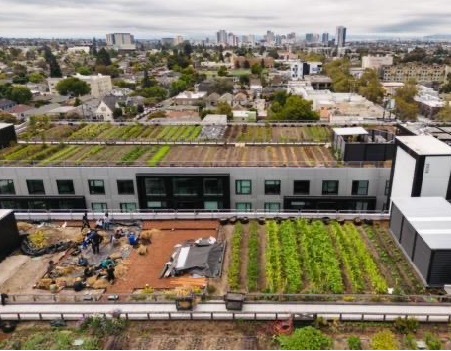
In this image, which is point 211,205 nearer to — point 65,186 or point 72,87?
point 65,186

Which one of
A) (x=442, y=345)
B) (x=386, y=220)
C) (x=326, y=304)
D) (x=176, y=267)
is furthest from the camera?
(x=386, y=220)

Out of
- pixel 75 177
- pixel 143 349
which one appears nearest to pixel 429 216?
pixel 143 349

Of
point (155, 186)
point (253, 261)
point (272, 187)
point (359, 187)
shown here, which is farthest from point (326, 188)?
point (155, 186)

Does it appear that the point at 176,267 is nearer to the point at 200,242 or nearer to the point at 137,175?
the point at 200,242

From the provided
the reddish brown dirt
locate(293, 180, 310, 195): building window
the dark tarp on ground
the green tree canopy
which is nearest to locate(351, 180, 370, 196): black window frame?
locate(293, 180, 310, 195): building window

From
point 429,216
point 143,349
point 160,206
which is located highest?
point 429,216

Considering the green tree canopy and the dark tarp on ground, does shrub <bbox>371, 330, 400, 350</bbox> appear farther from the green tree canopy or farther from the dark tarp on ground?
the green tree canopy

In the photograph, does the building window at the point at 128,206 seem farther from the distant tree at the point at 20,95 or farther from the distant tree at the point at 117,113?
the distant tree at the point at 20,95
